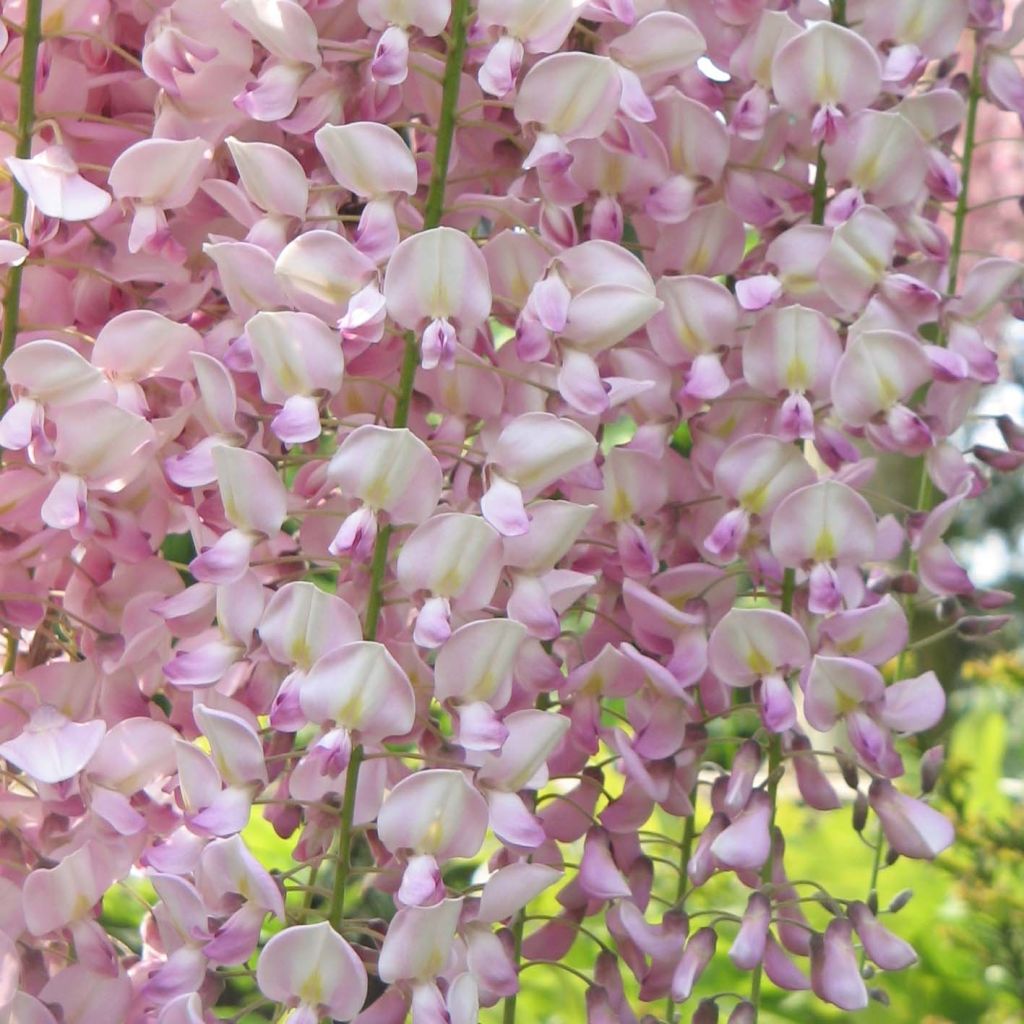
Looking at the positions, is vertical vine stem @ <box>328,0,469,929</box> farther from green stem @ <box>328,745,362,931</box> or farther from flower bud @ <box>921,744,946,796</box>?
flower bud @ <box>921,744,946,796</box>

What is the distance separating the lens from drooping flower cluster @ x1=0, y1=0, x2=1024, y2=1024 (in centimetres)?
53

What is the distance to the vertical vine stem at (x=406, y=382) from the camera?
54cm

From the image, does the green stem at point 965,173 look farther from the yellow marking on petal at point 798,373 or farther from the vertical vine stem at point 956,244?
the yellow marking on petal at point 798,373

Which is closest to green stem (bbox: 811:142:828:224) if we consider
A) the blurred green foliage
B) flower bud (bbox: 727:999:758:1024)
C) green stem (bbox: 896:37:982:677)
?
green stem (bbox: 896:37:982:677)

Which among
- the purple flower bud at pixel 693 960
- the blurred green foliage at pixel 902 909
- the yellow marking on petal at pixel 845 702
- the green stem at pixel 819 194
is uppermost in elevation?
the green stem at pixel 819 194

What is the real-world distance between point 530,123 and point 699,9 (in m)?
0.12

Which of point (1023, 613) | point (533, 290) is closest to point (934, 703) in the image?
point (533, 290)

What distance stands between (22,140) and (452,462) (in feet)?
0.68

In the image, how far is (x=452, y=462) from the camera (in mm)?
599

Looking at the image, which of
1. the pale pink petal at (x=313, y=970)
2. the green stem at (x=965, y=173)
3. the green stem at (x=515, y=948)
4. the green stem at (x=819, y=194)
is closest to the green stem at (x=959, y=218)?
the green stem at (x=965, y=173)

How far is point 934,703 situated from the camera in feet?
2.00

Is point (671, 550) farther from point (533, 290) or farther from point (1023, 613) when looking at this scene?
point (1023, 613)

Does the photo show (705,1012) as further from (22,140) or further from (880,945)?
(22,140)

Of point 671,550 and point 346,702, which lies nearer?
point 346,702
